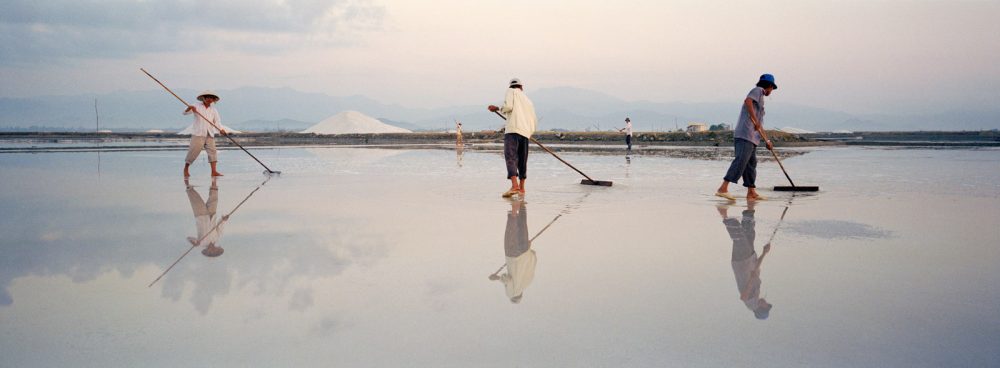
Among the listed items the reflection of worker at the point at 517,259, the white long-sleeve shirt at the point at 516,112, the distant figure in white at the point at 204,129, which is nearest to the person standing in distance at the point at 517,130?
the white long-sleeve shirt at the point at 516,112

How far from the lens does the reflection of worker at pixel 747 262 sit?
12.0 feet

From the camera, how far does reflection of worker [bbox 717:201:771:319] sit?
365 cm

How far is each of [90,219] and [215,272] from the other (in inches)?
132

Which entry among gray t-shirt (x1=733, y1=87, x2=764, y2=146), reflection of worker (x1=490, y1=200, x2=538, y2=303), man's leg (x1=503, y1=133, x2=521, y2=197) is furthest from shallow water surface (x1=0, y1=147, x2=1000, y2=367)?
gray t-shirt (x1=733, y1=87, x2=764, y2=146)

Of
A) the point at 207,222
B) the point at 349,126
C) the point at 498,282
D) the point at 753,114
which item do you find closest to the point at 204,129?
the point at 207,222

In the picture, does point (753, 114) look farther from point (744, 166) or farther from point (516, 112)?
point (516, 112)

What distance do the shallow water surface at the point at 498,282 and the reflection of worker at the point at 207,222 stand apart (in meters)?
0.03

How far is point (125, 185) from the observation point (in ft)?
34.7

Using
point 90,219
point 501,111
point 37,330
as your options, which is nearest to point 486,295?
point 37,330

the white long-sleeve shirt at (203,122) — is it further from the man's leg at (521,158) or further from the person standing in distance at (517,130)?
the man's leg at (521,158)

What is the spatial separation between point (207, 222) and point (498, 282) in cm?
373

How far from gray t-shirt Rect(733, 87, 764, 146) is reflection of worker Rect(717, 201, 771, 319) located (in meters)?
1.82

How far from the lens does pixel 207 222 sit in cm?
666

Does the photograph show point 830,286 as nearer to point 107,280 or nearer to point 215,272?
point 215,272
